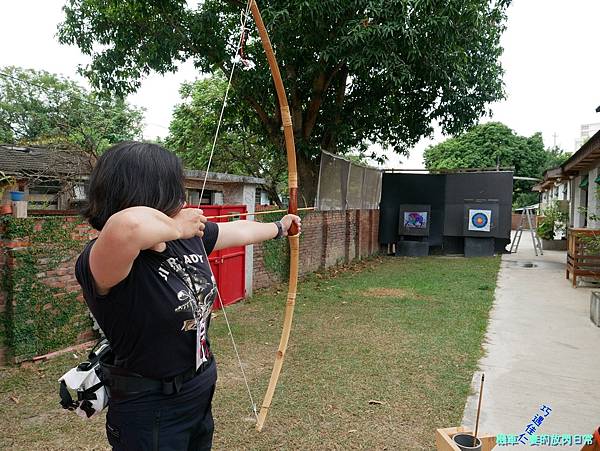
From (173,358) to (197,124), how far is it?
13.5 meters

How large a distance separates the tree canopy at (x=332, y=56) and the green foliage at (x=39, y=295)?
4107 mm

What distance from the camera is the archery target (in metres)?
Result: 12.9

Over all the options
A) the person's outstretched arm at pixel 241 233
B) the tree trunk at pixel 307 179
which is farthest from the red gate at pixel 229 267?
the person's outstretched arm at pixel 241 233

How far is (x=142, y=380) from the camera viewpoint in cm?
131

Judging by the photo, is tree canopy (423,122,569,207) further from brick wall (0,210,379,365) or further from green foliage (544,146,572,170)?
brick wall (0,210,379,365)

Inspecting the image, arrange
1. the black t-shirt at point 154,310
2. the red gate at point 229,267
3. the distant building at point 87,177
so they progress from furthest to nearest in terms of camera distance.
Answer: the distant building at point 87,177, the red gate at point 229,267, the black t-shirt at point 154,310

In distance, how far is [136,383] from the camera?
131 centimetres

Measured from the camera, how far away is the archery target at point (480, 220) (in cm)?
1292

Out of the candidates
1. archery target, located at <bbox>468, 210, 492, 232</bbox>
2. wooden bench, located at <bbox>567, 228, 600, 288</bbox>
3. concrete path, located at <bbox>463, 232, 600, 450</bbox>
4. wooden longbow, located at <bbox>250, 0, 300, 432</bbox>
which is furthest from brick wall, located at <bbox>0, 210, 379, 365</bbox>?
wooden bench, located at <bbox>567, 228, 600, 288</bbox>

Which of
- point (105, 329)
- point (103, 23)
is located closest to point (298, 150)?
point (103, 23)

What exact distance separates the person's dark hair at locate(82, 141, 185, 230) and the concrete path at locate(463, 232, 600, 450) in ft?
8.00

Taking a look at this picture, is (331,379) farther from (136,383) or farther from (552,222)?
(552,222)

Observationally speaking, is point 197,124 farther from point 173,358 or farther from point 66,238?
point 173,358

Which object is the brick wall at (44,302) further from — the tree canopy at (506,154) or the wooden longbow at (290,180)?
the tree canopy at (506,154)
